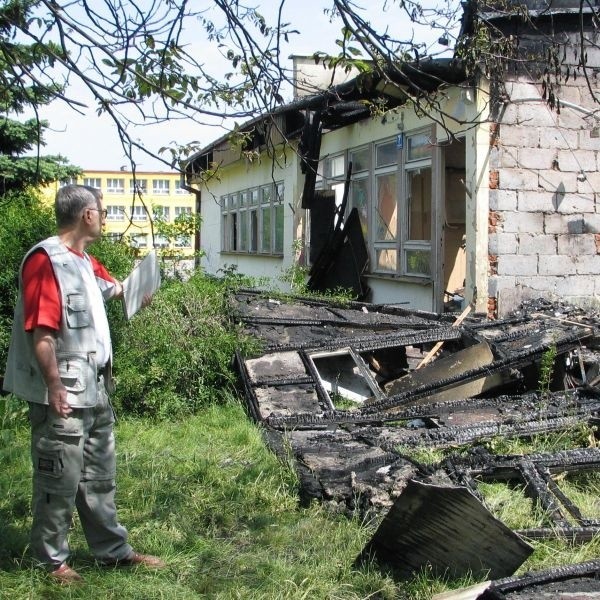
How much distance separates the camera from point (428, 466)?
16.0 ft

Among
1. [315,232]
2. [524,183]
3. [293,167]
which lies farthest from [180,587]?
[293,167]

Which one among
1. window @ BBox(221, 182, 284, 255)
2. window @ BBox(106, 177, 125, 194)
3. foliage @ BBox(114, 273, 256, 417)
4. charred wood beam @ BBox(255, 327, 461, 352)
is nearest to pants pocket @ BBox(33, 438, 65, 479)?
foliage @ BBox(114, 273, 256, 417)

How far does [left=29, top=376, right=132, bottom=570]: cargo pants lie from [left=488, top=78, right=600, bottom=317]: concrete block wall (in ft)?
24.1

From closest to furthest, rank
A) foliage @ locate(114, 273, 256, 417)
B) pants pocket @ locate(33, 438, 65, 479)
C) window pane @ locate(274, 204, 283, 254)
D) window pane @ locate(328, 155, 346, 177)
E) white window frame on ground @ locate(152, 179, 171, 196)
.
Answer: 1. pants pocket @ locate(33, 438, 65, 479)
2. foliage @ locate(114, 273, 256, 417)
3. window pane @ locate(328, 155, 346, 177)
4. window pane @ locate(274, 204, 283, 254)
5. white window frame on ground @ locate(152, 179, 171, 196)

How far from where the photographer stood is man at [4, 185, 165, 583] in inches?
139

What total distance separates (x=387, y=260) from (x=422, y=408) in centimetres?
678

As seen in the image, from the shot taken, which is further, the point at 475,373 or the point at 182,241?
the point at 182,241

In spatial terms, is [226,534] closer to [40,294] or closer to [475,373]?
[40,294]

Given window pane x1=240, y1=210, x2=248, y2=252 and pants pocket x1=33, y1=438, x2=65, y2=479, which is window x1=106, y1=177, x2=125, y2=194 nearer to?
window pane x1=240, y1=210, x2=248, y2=252

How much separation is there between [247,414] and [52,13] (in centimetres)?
397

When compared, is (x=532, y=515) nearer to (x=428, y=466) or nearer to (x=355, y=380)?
(x=428, y=466)

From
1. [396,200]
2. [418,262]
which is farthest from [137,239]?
[396,200]

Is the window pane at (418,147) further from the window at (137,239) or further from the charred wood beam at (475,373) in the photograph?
the charred wood beam at (475,373)

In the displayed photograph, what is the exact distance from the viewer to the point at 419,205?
1290 cm
